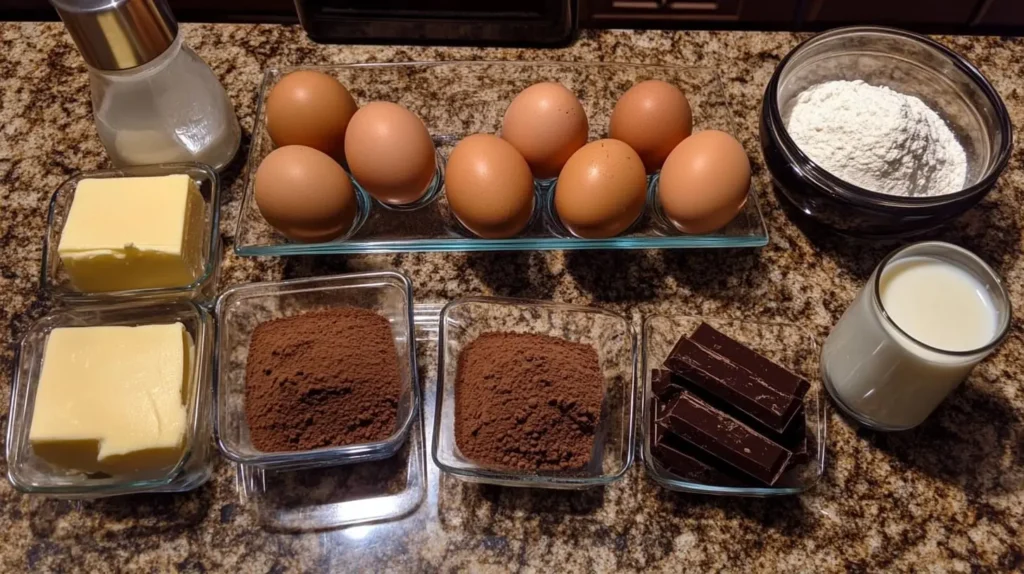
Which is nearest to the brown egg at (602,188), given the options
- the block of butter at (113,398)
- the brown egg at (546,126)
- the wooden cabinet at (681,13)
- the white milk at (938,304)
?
the brown egg at (546,126)

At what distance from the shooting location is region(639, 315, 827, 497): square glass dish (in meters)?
0.95

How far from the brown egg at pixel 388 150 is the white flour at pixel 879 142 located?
59 centimetres

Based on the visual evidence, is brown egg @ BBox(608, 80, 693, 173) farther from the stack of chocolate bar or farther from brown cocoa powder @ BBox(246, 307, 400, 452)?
brown cocoa powder @ BBox(246, 307, 400, 452)

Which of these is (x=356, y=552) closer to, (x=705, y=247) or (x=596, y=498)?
(x=596, y=498)

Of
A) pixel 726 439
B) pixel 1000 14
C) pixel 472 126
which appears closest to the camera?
pixel 726 439

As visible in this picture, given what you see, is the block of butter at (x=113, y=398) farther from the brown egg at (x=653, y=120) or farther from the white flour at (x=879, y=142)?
the white flour at (x=879, y=142)

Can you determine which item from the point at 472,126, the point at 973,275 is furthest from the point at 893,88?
the point at 472,126

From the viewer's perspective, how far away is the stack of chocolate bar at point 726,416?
91 cm

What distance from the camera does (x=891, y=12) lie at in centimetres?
135

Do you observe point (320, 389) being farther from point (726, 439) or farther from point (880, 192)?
point (880, 192)

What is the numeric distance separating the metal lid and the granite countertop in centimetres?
27

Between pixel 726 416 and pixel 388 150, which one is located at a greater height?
pixel 388 150

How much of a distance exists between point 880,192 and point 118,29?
3.54ft

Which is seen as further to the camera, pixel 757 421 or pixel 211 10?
pixel 211 10
